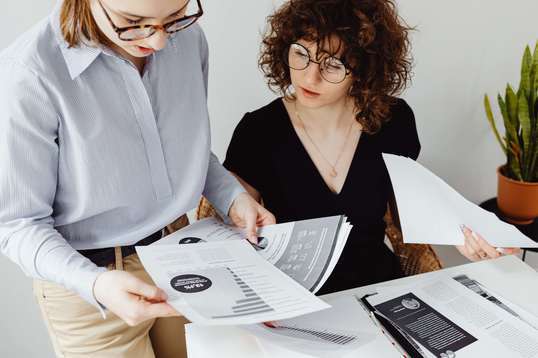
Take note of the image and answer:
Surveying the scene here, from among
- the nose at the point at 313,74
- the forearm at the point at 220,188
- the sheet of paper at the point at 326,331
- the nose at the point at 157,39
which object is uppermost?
the nose at the point at 157,39

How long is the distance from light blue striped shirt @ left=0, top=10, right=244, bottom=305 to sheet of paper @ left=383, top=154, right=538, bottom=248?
1.68 ft

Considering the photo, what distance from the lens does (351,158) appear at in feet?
5.16

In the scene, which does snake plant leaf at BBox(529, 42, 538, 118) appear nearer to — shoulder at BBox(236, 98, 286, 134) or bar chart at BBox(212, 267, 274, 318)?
shoulder at BBox(236, 98, 286, 134)

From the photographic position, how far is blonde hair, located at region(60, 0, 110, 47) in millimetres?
973

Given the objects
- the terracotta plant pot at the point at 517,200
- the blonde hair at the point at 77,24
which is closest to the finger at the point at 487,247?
the terracotta plant pot at the point at 517,200

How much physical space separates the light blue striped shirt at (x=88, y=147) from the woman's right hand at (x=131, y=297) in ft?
0.12

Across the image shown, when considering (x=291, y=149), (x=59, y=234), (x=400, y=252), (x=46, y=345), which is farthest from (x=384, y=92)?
(x=46, y=345)

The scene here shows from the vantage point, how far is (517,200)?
196cm

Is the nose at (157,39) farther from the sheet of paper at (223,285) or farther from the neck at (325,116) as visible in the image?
the neck at (325,116)

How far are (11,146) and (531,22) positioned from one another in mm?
1951

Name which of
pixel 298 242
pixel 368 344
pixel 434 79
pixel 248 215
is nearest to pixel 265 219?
pixel 248 215

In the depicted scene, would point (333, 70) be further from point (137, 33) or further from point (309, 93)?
point (137, 33)

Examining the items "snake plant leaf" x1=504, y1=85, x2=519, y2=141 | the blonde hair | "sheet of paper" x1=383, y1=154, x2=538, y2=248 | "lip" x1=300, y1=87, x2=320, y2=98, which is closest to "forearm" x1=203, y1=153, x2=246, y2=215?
"lip" x1=300, y1=87, x2=320, y2=98

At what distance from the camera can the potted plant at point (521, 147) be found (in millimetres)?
1873
